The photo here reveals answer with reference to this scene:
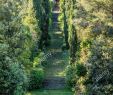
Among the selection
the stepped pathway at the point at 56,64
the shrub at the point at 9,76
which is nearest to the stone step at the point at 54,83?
the stepped pathway at the point at 56,64

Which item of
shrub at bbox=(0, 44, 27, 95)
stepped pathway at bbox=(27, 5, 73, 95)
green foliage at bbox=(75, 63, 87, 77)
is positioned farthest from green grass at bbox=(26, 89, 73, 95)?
shrub at bbox=(0, 44, 27, 95)

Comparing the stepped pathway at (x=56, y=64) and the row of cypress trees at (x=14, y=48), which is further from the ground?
the row of cypress trees at (x=14, y=48)

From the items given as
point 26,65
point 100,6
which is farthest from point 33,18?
point 100,6

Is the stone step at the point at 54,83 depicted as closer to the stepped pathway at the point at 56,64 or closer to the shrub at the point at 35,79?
the stepped pathway at the point at 56,64

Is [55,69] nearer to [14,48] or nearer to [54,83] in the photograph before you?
[54,83]

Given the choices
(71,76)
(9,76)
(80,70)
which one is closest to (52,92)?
(71,76)

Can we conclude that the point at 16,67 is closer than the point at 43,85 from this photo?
Yes

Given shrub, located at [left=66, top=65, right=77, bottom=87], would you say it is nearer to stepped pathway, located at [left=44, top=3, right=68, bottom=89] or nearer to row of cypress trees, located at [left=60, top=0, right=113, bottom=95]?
stepped pathway, located at [left=44, top=3, right=68, bottom=89]

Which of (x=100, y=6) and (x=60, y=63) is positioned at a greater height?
(x=100, y=6)

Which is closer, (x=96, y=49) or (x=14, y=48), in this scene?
(x=96, y=49)

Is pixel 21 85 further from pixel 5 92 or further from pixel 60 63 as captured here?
pixel 60 63

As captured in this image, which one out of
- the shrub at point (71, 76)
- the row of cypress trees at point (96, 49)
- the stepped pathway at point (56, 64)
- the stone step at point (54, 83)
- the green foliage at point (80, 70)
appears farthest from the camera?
the stepped pathway at point (56, 64)
